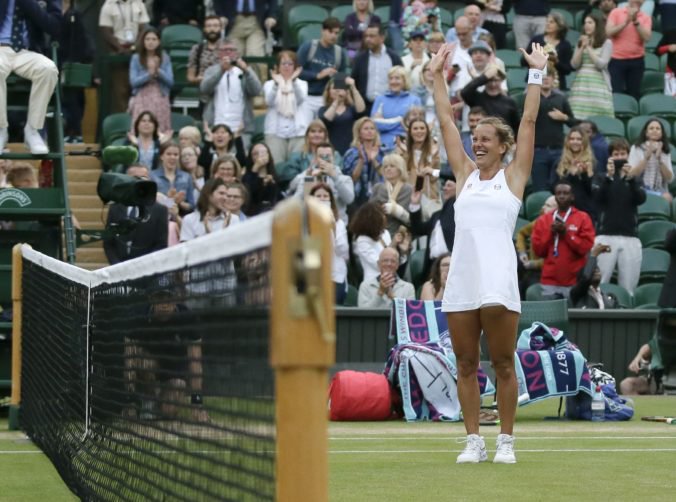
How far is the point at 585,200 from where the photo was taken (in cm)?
1709

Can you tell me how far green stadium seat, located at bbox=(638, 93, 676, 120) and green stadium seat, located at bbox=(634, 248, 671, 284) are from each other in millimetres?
3651

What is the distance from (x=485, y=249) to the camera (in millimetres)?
8508

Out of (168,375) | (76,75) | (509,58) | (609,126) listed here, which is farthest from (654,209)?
(168,375)

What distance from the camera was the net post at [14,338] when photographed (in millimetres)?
11508

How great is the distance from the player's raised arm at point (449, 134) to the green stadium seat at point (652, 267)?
932 centimetres

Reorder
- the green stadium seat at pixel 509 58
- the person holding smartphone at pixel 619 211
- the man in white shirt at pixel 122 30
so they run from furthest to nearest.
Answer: the green stadium seat at pixel 509 58, the man in white shirt at pixel 122 30, the person holding smartphone at pixel 619 211

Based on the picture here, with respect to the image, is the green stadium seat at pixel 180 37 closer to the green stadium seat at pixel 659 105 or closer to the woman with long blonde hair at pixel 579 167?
the woman with long blonde hair at pixel 579 167

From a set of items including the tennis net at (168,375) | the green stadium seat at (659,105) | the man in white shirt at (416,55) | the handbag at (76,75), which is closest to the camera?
the tennis net at (168,375)

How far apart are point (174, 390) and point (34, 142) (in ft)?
27.4

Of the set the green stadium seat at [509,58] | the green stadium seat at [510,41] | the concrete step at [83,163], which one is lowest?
the concrete step at [83,163]

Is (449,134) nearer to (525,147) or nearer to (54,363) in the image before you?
(525,147)

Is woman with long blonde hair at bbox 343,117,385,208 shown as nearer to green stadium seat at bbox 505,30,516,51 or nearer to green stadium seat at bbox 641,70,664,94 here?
green stadium seat at bbox 505,30,516,51

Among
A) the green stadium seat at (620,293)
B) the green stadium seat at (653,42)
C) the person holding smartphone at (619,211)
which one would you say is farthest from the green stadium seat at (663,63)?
the green stadium seat at (620,293)

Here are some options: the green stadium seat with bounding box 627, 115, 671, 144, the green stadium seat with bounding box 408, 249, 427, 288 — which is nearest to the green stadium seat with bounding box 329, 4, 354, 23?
the green stadium seat with bounding box 627, 115, 671, 144
